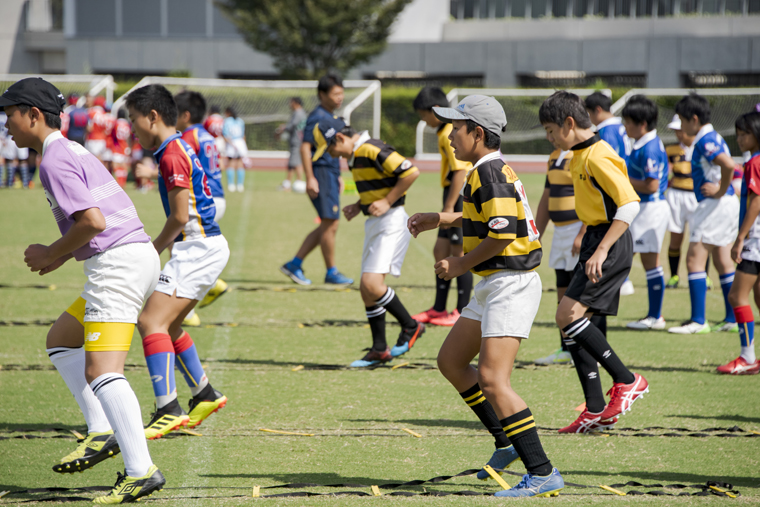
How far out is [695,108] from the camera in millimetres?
6703

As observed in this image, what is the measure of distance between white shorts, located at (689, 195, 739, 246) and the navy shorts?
4.19 meters

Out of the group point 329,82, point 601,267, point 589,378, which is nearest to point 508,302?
point 601,267

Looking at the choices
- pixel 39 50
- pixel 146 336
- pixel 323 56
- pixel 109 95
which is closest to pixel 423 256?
pixel 146 336

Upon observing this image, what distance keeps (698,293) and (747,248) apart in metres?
1.50

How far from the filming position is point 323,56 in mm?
36562

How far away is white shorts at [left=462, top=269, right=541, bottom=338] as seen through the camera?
347 centimetres

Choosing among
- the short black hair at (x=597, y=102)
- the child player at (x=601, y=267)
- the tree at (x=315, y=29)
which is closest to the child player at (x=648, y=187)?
the short black hair at (x=597, y=102)

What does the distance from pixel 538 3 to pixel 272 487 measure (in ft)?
131

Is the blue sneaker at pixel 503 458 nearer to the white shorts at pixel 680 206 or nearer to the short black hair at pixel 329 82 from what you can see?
the short black hair at pixel 329 82

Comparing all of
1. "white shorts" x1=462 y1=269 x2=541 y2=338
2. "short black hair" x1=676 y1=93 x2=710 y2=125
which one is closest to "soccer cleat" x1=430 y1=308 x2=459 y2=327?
"short black hair" x1=676 y1=93 x2=710 y2=125

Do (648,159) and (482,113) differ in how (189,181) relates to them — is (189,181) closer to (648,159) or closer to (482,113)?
(482,113)

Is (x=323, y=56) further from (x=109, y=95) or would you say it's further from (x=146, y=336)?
(x=146, y=336)

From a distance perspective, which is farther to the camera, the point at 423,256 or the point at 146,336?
the point at 423,256

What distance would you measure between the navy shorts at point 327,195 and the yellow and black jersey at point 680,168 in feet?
13.2
